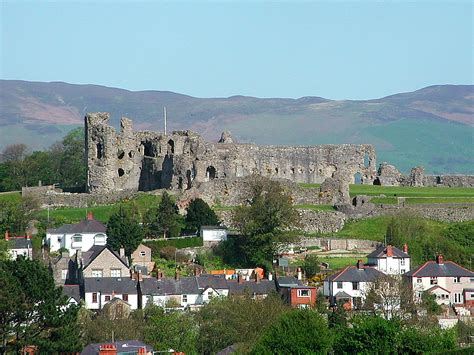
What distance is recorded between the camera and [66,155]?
124500mm

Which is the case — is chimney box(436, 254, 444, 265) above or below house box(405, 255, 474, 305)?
above

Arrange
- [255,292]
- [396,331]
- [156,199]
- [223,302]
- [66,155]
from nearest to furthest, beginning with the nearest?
[396,331] < [223,302] < [255,292] < [156,199] < [66,155]

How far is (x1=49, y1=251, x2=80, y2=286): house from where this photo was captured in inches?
3157

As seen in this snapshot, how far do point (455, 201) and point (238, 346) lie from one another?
3176 cm

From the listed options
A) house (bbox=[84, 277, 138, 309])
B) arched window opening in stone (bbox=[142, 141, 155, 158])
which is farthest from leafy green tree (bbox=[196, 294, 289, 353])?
arched window opening in stone (bbox=[142, 141, 155, 158])

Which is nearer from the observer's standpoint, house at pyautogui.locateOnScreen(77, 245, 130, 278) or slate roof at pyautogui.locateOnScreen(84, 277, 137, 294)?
slate roof at pyautogui.locateOnScreen(84, 277, 137, 294)

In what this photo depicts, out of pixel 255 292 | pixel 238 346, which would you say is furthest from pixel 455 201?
pixel 238 346

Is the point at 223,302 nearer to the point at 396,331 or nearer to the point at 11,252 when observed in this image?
the point at 396,331

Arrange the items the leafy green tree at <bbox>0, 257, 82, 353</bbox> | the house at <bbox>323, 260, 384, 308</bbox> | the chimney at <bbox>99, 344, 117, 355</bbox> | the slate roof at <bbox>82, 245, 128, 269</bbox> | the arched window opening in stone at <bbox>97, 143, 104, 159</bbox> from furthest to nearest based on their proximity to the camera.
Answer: the arched window opening in stone at <bbox>97, 143, 104, 159</bbox>
the slate roof at <bbox>82, 245, 128, 269</bbox>
the house at <bbox>323, 260, 384, 308</bbox>
the leafy green tree at <bbox>0, 257, 82, 353</bbox>
the chimney at <bbox>99, 344, 117, 355</bbox>

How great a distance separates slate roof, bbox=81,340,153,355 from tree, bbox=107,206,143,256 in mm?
19895

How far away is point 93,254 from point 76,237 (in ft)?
12.3

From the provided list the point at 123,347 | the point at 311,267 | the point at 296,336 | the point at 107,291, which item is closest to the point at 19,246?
the point at 107,291

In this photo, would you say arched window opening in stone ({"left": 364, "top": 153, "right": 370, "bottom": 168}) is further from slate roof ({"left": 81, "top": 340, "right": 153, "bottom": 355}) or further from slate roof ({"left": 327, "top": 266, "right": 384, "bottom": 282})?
slate roof ({"left": 81, "top": 340, "right": 153, "bottom": 355})

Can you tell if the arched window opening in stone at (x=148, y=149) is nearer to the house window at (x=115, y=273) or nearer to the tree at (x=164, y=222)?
the tree at (x=164, y=222)
